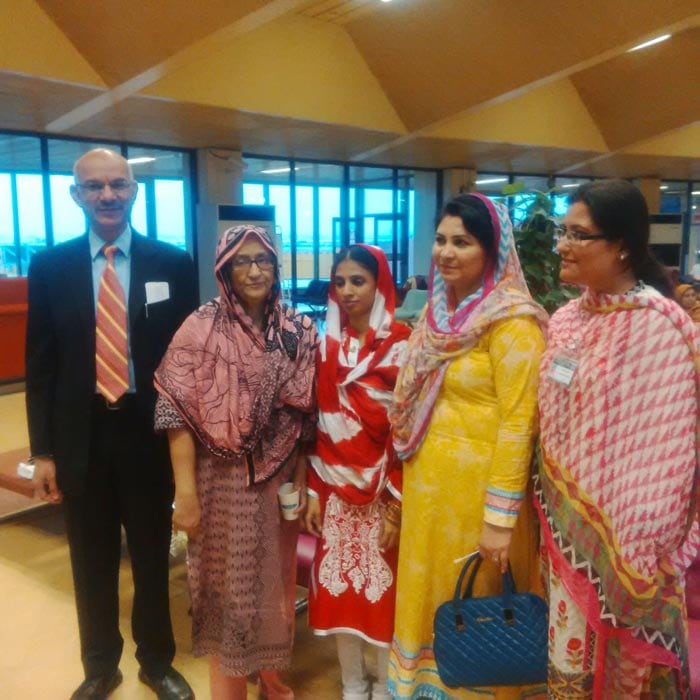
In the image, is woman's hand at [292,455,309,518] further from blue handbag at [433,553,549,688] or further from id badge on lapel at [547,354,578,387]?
id badge on lapel at [547,354,578,387]

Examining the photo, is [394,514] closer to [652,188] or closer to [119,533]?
[119,533]

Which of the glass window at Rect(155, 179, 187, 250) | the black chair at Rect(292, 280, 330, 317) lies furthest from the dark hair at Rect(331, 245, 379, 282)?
the black chair at Rect(292, 280, 330, 317)

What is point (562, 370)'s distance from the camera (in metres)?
1.49

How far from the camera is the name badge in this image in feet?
4.84

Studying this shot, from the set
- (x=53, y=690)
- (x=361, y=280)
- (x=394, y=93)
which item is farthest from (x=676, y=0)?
(x=53, y=690)

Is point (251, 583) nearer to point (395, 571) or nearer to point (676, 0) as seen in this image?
point (395, 571)

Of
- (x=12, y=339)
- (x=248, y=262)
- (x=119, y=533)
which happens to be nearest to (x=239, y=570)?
(x=119, y=533)

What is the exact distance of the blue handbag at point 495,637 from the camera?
168 centimetres

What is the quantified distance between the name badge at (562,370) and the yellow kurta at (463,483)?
0.11 meters

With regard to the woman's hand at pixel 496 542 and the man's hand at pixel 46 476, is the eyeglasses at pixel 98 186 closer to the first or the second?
the man's hand at pixel 46 476

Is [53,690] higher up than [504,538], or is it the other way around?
[504,538]

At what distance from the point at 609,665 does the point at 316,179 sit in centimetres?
1137

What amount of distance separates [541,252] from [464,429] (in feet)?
4.42

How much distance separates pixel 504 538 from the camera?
166cm
